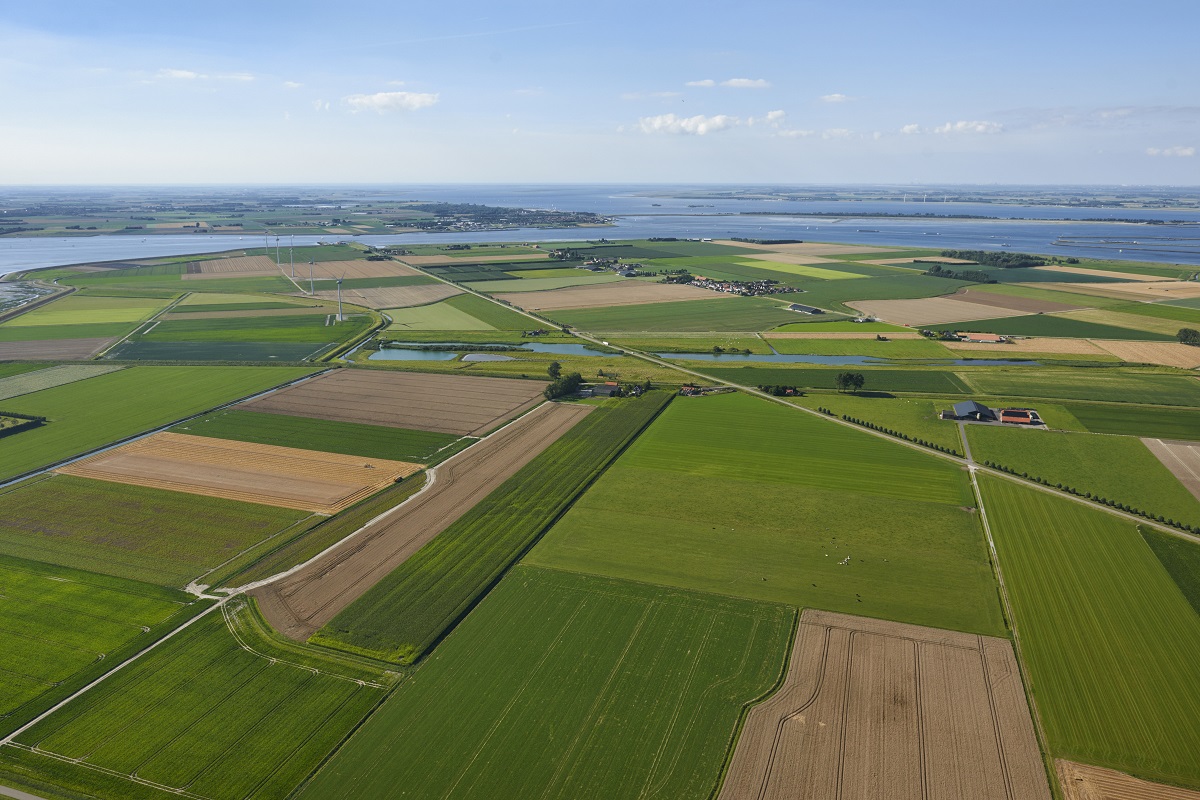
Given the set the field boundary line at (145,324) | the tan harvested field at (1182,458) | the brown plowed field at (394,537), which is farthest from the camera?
the field boundary line at (145,324)

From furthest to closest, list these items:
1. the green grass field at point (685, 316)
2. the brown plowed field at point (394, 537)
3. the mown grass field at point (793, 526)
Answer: the green grass field at point (685, 316) → the mown grass field at point (793, 526) → the brown plowed field at point (394, 537)

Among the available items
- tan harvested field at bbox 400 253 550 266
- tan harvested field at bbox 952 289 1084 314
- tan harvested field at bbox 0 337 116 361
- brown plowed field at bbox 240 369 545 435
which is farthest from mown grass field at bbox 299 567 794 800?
tan harvested field at bbox 400 253 550 266

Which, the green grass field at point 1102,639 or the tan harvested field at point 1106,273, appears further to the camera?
the tan harvested field at point 1106,273

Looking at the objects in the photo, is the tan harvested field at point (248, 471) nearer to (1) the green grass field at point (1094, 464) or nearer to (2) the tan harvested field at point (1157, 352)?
(1) the green grass field at point (1094, 464)

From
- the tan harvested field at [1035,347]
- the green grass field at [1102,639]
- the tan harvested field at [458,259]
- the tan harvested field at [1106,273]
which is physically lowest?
the green grass field at [1102,639]

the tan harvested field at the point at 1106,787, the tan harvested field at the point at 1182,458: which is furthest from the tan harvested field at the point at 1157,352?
the tan harvested field at the point at 1106,787

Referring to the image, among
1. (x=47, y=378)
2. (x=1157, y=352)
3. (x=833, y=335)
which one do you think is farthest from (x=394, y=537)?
(x=1157, y=352)
